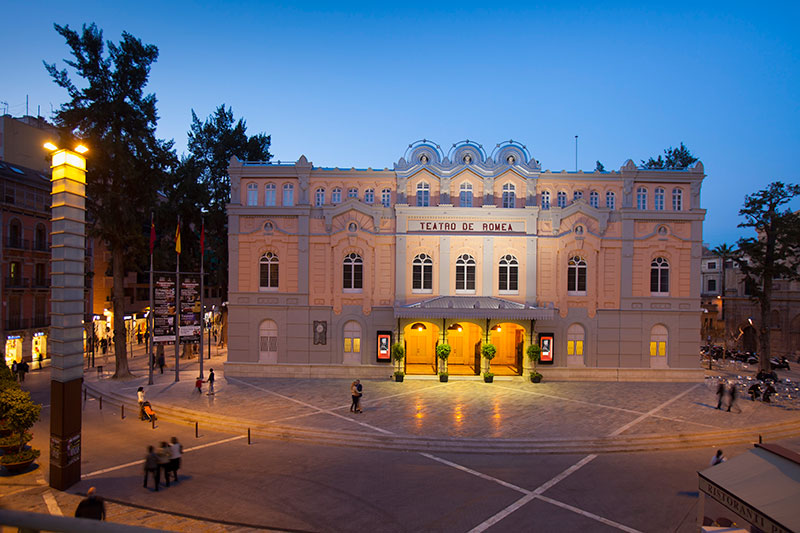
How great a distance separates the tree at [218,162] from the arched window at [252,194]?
8402 mm

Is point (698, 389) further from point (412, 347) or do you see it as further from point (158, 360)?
point (158, 360)

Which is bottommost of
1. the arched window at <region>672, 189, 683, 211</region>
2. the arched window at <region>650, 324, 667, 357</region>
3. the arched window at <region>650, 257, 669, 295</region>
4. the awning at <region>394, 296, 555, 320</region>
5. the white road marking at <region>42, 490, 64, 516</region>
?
the white road marking at <region>42, 490, 64, 516</region>

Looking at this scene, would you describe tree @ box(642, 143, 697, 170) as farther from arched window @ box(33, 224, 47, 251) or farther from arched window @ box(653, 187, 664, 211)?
arched window @ box(33, 224, 47, 251)

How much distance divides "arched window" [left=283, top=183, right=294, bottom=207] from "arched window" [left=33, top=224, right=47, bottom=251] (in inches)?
919

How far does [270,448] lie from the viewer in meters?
21.1

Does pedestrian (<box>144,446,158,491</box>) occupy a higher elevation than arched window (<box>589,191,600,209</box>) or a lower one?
lower

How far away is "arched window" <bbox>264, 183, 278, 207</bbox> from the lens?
36000 mm

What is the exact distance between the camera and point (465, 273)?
35406mm

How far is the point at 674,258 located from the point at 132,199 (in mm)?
39577

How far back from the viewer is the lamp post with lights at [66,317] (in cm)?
1647

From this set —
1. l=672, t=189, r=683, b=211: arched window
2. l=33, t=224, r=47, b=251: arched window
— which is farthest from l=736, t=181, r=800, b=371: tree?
l=33, t=224, r=47, b=251: arched window

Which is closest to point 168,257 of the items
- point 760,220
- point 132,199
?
point 132,199

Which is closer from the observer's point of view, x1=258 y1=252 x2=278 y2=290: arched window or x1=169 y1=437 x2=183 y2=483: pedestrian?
x1=169 y1=437 x2=183 y2=483: pedestrian

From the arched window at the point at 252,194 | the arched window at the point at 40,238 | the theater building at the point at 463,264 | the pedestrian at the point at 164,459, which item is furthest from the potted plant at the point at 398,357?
the arched window at the point at 40,238
